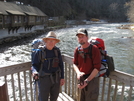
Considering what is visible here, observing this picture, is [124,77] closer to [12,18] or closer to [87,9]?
[12,18]

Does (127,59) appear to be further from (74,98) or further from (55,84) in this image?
(55,84)

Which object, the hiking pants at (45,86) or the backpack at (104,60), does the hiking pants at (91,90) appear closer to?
the backpack at (104,60)

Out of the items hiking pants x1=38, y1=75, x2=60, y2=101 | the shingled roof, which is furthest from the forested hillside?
hiking pants x1=38, y1=75, x2=60, y2=101

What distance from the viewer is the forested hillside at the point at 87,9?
55.4 m

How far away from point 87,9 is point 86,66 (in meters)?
84.0

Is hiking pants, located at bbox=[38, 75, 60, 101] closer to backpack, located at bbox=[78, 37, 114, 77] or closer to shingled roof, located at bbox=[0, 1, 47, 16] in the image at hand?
backpack, located at bbox=[78, 37, 114, 77]

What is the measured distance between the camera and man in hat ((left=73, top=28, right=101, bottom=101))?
2156mm

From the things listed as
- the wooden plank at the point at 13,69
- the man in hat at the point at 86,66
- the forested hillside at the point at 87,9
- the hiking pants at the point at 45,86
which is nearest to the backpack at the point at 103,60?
the man in hat at the point at 86,66

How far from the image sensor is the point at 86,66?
89.4 inches

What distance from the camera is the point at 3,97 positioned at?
1720 millimetres

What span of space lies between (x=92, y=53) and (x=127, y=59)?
32.3 feet

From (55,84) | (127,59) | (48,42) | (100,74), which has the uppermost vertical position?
(48,42)

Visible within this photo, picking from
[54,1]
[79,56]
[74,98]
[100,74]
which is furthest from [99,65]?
[54,1]

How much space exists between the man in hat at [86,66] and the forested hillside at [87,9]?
5195cm
